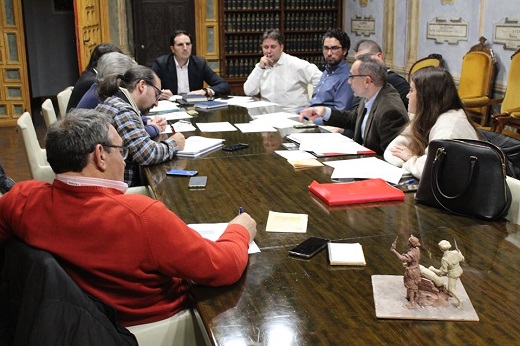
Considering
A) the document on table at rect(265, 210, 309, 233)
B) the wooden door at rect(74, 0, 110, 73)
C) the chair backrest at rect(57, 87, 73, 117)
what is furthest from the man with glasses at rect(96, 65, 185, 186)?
the wooden door at rect(74, 0, 110, 73)

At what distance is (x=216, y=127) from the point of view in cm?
405

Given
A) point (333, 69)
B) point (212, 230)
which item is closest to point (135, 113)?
point (212, 230)

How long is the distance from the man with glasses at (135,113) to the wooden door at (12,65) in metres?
5.16

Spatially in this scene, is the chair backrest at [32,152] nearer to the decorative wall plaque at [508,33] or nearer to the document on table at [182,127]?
the document on table at [182,127]

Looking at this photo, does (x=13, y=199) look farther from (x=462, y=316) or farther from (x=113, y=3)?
(x=113, y=3)

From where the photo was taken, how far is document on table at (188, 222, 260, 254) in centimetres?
205

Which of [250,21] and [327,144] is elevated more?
[250,21]

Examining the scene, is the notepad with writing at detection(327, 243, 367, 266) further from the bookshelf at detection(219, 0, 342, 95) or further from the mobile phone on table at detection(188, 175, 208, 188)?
the bookshelf at detection(219, 0, 342, 95)

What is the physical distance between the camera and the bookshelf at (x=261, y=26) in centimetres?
869

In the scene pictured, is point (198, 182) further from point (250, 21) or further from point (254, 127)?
point (250, 21)

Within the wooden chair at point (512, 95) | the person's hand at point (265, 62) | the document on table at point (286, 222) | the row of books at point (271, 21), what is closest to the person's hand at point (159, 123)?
the document on table at point (286, 222)

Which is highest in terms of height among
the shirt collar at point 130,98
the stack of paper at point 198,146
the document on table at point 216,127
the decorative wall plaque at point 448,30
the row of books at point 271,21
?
the row of books at point 271,21

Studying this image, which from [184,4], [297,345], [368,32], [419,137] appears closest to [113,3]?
[184,4]

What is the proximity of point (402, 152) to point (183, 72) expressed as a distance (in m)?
3.26
